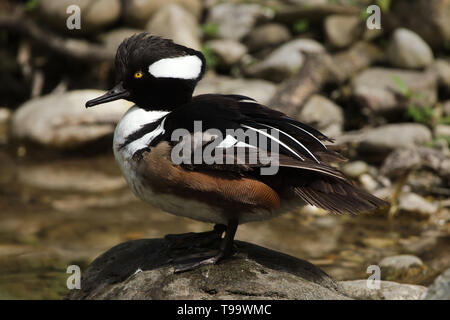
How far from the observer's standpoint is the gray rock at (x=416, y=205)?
6.92 metres

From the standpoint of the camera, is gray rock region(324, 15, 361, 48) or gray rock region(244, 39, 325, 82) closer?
gray rock region(244, 39, 325, 82)

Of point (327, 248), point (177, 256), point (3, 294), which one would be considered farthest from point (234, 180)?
point (327, 248)

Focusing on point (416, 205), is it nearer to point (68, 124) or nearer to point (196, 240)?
point (196, 240)

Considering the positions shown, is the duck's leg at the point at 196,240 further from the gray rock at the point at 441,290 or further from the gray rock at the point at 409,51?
the gray rock at the point at 409,51

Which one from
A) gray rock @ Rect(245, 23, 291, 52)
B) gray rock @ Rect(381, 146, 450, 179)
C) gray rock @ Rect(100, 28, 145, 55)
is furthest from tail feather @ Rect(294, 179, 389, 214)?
gray rock @ Rect(100, 28, 145, 55)

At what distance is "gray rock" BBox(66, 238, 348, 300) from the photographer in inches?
130

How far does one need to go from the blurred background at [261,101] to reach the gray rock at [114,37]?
0.11 feet

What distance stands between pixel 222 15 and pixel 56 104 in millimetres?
4233

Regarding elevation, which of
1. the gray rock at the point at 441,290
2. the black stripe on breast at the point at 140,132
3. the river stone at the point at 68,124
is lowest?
the gray rock at the point at 441,290

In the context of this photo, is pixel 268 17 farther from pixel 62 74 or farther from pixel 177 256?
pixel 177 256

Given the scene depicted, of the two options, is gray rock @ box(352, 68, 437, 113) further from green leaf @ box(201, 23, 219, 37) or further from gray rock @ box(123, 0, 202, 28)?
gray rock @ box(123, 0, 202, 28)

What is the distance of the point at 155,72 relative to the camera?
11.3 feet

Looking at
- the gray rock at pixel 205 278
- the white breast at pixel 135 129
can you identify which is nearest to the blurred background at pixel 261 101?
the gray rock at pixel 205 278

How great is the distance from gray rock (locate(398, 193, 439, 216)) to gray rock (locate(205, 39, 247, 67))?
16.7 ft
